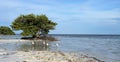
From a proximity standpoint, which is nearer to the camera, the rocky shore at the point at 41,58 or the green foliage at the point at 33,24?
the rocky shore at the point at 41,58

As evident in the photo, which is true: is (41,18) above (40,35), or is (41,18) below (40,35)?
above

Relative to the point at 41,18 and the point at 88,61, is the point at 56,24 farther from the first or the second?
the point at 88,61

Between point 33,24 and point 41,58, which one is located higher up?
point 33,24

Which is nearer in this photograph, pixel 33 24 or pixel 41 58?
pixel 41 58

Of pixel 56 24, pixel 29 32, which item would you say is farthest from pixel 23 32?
pixel 56 24

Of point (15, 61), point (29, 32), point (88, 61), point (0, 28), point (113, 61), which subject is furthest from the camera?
point (0, 28)

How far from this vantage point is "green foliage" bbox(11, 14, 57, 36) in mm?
78719

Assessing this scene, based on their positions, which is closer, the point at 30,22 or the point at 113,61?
the point at 113,61

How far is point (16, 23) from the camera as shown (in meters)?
81.6

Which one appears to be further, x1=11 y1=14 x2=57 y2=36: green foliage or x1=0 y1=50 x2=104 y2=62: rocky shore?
x1=11 y1=14 x2=57 y2=36: green foliage

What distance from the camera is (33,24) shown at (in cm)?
8031

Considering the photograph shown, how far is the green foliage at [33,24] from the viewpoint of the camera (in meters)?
78.7

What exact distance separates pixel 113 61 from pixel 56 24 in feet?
182

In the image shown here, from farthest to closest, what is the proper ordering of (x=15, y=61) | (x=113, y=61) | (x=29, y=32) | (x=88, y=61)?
(x=29, y=32), (x=113, y=61), (x=88, y=61), (x=15, y=61)
